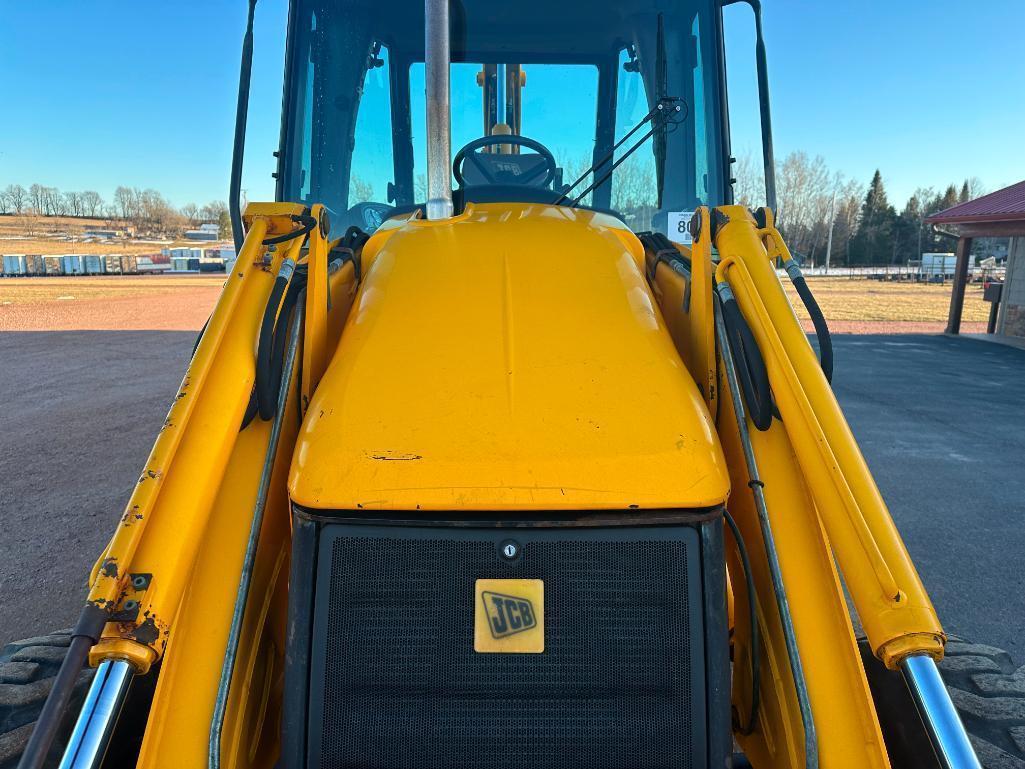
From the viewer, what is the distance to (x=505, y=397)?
60.7 inches

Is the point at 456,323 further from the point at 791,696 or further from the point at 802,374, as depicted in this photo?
the point at 791,696

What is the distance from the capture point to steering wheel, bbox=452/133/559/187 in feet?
9.57

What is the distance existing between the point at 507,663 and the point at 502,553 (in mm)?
217

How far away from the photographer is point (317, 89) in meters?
3.05

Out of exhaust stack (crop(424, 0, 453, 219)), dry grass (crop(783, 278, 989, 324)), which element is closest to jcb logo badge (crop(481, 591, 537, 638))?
exhaust stack (crop(424, 0, 453, 219))

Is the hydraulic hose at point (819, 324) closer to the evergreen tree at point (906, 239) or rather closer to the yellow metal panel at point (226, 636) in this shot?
the yellow metal panel at point (226, 636)

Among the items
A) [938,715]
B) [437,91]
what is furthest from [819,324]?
[437,91]

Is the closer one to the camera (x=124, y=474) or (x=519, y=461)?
(x=519, y=461)

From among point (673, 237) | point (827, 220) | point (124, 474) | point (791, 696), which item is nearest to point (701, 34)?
point (673, 237)

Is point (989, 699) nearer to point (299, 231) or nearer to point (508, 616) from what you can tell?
point (508, 616)

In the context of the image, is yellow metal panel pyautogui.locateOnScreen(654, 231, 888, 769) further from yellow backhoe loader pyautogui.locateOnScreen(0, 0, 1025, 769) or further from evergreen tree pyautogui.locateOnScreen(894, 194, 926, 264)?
evergreen tree pyautogui.locateOnScreen(894, 194, 926, 264)

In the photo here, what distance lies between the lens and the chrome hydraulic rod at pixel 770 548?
1412 millimetres

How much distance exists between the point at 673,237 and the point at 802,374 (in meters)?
1.58

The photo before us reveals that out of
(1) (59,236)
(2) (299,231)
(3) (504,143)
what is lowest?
(2) (299,231)
